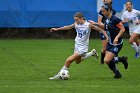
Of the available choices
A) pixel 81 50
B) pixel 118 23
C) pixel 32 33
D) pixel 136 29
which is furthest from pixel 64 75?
pixel 32 33

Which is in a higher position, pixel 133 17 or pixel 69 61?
pixel 133 17

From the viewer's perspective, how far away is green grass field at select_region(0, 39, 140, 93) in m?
11.3

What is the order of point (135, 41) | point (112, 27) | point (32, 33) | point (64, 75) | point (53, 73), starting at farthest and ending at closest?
1. point (32, 33)
2. point (135, 41)
3. point (53, 73)
4. point (112, 27)
5. point (64, 75)

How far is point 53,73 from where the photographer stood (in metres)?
14.4

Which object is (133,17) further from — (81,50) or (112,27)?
(81,50)

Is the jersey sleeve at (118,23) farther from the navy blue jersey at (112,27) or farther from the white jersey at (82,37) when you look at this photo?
the white jersey at (82,37)

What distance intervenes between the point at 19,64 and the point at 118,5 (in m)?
14.4

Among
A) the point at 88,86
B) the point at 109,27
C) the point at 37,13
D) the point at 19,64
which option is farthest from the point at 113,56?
the point at 37,13

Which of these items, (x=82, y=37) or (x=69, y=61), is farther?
(x=82, y=37)

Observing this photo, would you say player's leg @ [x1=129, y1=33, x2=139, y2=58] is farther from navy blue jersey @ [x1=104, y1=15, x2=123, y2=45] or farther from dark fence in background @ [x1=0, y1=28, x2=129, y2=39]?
dark fence in background @ [x1=0, y1=28, x2=129, y2=39]

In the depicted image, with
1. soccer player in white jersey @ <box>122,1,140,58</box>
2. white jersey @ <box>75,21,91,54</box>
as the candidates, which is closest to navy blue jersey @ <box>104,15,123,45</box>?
white jersey @ <box>75,21,91,54</box>

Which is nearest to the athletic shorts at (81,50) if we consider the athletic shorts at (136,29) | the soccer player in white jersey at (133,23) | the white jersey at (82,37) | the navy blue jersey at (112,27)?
the white jersey at (82,37)

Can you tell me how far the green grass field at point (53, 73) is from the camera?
11320 mm

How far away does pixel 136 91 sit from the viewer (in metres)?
11.0
